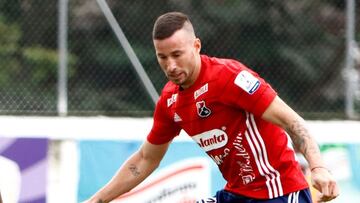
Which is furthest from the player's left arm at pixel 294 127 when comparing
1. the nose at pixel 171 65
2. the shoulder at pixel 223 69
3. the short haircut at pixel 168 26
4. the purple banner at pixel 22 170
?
the purple banner at pixel 22 170

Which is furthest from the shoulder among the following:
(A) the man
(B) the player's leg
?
(B) the player's leg

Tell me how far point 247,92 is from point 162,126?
714 millimetres

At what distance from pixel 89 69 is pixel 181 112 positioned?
413 cm

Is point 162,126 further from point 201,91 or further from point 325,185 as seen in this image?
point 325,185

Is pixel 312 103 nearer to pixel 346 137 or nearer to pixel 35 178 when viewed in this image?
pixel 346 137

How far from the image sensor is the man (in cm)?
508

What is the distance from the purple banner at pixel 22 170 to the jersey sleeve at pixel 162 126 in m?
3.18

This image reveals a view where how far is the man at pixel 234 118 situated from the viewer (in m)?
5.08

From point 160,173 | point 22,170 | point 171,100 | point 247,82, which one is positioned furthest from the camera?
point 160,173

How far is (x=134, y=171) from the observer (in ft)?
19.1

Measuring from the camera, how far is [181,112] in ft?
17.7

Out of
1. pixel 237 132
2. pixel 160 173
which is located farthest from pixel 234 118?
pixel 160 173

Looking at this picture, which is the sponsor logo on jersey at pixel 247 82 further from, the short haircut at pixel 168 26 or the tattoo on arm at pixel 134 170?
the tattoo on arm at pixel 134 170

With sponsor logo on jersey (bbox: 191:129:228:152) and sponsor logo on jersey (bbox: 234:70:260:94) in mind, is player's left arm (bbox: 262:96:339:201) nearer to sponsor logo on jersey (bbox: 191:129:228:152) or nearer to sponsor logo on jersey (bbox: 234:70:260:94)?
sponsor logo on jersey (bbox: 234:70:260:94)
